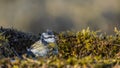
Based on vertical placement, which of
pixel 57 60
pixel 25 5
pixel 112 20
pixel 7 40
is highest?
pixel 25 5

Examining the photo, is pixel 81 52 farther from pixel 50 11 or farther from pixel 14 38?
pixel 50 11

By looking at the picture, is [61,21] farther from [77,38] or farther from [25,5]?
[77,38]

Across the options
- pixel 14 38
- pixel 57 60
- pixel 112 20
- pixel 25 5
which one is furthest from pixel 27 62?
pixel 25 5

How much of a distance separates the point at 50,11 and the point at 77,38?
32.4 feet

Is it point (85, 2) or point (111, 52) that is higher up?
point (85, 2)

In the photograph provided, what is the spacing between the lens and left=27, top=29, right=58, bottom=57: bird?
1788 millimetres

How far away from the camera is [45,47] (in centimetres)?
184

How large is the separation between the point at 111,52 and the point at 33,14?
10.1m

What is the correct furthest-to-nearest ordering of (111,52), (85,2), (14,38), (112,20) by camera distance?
(85,2)
(112,20)
(14,38)
(111,52)

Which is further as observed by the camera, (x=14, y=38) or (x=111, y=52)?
(x=14, y=38)

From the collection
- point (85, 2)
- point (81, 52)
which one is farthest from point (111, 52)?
point (85, 2)

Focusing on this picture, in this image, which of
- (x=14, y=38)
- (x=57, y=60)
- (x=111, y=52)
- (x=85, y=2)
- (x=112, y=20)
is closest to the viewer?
(x=57, y=60)

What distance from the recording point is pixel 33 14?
1188 cm

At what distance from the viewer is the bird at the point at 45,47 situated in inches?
70.4
